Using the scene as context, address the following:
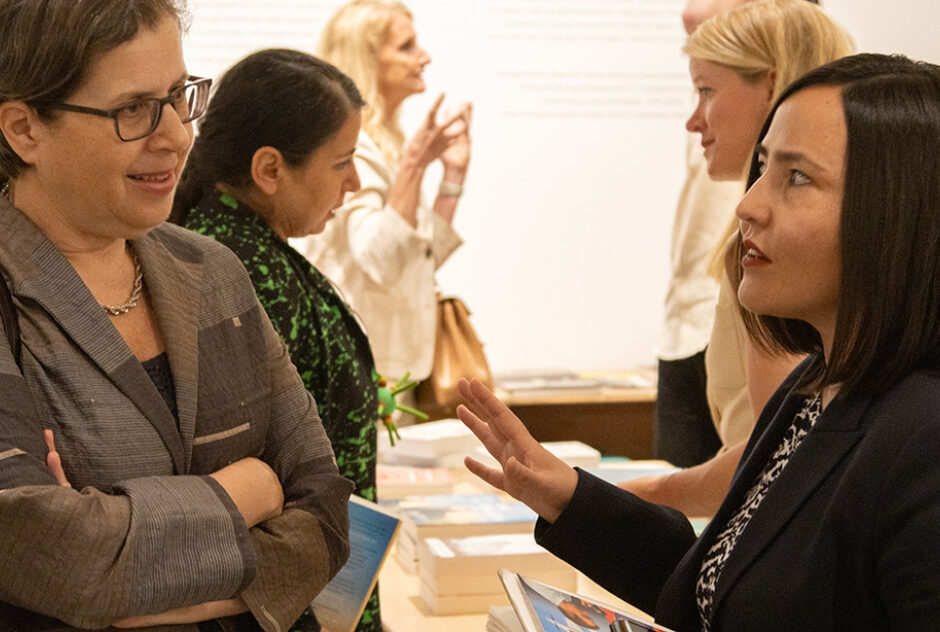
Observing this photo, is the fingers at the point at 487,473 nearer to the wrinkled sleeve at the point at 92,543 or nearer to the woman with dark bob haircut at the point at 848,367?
the woman with dark bob haircut at the point at 848,367

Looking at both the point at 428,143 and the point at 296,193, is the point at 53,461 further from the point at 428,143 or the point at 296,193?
the point at 428,143

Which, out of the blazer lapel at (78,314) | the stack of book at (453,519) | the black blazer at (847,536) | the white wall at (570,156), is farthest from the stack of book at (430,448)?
the white wall at (570,156)

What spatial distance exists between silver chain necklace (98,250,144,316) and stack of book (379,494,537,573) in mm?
947

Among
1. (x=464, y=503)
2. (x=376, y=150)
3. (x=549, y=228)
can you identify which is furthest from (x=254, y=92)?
(x=549, y=228)

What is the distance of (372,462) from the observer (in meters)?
2.08

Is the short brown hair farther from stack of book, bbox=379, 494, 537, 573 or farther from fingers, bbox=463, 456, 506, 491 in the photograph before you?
stack of book, bbox=379, 494, 537, 573

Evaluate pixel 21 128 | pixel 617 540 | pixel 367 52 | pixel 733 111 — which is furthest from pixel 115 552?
pixel 367 52

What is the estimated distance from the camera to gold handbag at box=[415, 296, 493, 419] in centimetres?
386

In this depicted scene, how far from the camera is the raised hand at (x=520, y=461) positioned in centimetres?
158

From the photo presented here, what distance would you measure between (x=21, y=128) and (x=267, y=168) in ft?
2.41

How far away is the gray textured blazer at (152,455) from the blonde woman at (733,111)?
A: 2.55 ft

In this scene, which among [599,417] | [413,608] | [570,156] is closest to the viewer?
[413,608]

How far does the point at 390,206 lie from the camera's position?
3490 mm

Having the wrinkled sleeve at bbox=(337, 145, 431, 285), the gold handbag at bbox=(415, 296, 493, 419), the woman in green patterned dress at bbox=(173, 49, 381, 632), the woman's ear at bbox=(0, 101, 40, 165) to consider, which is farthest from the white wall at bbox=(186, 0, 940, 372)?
the woman's ear at bbox=(0, 101, 40, 165)
